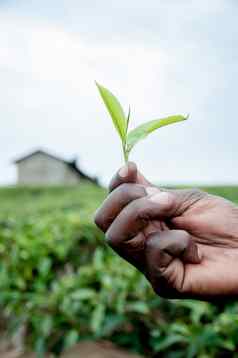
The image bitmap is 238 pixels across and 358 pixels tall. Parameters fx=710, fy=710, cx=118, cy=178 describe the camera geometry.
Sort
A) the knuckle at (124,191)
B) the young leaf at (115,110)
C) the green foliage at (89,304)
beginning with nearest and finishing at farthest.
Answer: the young leaf at (115,110), the knuckle at (124,191), the green foliage at (89,304)

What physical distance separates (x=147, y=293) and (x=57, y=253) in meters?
0.58

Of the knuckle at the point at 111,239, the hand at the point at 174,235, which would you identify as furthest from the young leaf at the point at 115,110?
the knuckle at the point at 111,239

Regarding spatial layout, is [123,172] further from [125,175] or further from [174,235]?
[174,235]

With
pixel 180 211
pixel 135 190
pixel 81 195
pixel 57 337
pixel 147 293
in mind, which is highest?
pixel 135 190

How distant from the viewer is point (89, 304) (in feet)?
10.5

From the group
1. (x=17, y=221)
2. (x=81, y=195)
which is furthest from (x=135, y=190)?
(x=81, y=195)

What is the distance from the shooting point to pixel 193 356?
298 cm

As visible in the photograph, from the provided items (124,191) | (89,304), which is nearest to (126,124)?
(124,191)

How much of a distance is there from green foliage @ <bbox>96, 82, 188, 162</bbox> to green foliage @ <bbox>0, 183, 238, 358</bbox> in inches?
67.5

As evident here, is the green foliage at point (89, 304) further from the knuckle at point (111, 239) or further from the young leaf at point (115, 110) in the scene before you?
the young leaf at point (115, 110)

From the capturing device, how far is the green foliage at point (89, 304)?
296 centimetres

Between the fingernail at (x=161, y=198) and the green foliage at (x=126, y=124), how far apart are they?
0.42 feet

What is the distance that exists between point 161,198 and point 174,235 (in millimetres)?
81

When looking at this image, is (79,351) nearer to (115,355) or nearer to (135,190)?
(115,355)
